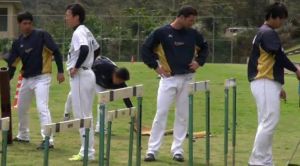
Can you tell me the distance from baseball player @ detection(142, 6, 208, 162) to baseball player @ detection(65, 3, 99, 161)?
0.77m

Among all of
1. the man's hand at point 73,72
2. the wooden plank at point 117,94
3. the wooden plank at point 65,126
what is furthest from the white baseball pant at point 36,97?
the wooden plank at point 65,126

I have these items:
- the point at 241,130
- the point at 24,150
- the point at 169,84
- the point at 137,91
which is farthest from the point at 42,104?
the point at 241,130

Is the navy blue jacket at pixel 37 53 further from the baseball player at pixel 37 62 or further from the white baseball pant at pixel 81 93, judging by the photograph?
the white baseball pant at pixel 81 93

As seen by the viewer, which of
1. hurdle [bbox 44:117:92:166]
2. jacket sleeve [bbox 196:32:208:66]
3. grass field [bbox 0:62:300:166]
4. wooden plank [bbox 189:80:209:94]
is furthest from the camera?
jacket sleeve [bbox 196:32:208:66]

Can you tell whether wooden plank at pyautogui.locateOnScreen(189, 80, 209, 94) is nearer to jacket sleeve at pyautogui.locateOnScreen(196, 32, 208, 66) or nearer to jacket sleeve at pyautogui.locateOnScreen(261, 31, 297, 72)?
jacket sleeve at pyautogui.locateOnScreen(261, 31, 297, 72)

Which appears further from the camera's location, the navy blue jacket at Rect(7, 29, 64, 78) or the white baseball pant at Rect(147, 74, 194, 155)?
the navy blue jacket at Rect(7, 29, 64, 78)

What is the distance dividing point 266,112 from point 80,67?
2.42m

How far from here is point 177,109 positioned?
33.7 feet

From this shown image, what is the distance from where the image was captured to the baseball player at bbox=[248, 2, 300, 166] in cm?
906

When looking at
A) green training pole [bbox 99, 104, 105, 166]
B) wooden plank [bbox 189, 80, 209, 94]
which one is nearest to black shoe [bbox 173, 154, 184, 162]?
wooden plank [bbox 189, 80, 209, 94]

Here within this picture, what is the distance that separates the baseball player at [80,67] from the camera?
9766mm

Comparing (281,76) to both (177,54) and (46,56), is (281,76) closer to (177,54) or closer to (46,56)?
(177,54)

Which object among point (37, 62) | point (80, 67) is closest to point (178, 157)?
point (80, 67)

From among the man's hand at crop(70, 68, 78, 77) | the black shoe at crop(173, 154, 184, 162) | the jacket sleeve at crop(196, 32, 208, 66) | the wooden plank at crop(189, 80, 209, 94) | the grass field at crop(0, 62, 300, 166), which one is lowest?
the grass field at crop(0, 62, 300, 166)
